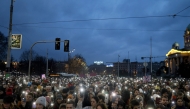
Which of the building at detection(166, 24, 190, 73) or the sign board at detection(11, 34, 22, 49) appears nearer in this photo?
the sign board at detection(11, 34, 22, 49)

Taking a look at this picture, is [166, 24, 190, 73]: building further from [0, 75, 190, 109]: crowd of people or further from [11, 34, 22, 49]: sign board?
[11, 34, 22, 49]: sign board

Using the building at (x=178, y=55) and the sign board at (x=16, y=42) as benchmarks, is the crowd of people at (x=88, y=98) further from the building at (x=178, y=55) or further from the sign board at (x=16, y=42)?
the building at (x=178, y=55)

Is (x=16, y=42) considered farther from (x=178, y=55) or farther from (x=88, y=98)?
(x=178, y=55)

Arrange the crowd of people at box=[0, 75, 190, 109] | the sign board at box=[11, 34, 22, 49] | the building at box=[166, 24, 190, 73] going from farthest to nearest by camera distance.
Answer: the building at box=[166, 24, 190, 73] < the sign board at box=[11, 34, 22, 49] < the crowd of people at box=[0, 75, 190, 109]

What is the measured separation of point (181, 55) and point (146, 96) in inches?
3863

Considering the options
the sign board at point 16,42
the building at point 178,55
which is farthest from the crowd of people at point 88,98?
the building at point 178,55

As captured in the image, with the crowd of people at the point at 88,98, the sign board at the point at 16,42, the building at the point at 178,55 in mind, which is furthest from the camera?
the building at the point at 178,55

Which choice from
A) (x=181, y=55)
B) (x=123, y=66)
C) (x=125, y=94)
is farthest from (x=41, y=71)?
(x=123, y=66)

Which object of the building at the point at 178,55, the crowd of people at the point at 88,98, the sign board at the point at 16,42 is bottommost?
the crowd of people at the point at 88,98

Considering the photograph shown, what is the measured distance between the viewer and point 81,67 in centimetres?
8100

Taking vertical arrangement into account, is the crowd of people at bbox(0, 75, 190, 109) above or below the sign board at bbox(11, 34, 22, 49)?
below

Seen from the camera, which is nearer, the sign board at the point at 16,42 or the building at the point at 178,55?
the sign board at the point at 16,42

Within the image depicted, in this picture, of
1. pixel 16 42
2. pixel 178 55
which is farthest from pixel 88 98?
pixel 178 55

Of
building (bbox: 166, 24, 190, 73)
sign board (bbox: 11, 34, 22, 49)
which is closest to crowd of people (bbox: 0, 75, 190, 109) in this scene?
sign board (bbox: 11, 34, 22, 49)
